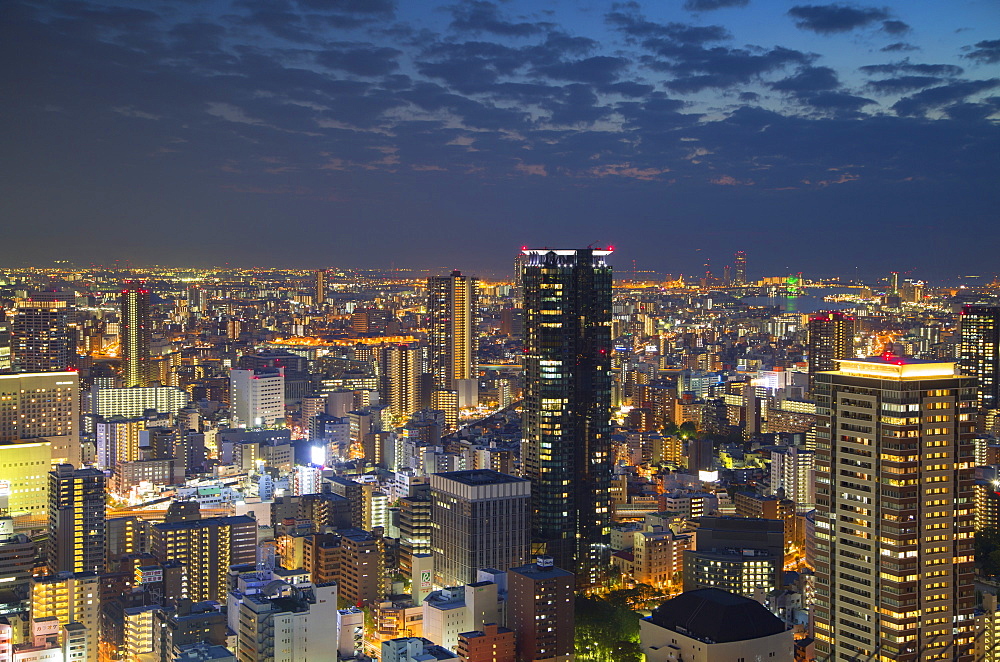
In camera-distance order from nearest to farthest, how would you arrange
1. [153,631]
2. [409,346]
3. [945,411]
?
[945,411]
[153,631]
[409,346]

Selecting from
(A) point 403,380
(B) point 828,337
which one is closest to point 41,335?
(A) point 403,380

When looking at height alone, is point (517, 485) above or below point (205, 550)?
above

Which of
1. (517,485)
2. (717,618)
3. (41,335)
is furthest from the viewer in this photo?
(41,335)

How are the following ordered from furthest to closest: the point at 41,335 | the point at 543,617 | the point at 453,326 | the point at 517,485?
the point at 453,326 → the point at 41,335 → the point at 517,485 → the point at 543,617

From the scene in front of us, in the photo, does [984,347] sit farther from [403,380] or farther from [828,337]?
[403,380]

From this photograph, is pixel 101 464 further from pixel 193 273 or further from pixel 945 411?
pixel 945 411

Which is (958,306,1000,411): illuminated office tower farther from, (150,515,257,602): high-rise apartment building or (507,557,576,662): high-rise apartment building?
(150,515,257,602): high-rise apartment building

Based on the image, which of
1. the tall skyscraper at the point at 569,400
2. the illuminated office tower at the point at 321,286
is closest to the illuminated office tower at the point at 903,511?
the tall skyscraper at the point at 569,400

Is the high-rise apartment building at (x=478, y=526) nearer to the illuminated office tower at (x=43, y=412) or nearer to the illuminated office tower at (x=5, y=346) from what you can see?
the illuminated office tower at (x=43, y=412)

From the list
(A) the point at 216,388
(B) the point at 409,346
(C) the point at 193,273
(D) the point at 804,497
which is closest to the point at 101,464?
(C) the point at 193,273
